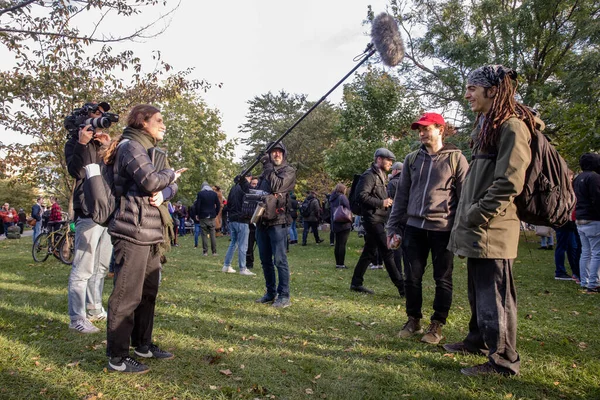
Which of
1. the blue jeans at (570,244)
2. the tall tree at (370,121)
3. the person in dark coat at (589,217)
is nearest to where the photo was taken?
the person in dark coat at (589,217)

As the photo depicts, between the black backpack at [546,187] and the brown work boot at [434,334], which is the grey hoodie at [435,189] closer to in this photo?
the brown work boot at [434,334]

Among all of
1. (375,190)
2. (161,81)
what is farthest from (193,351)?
(161,81)

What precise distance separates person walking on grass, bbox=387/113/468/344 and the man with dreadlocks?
85 cm

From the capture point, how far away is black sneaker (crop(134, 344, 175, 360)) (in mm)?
3785

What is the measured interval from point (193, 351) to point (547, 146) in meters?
3.47

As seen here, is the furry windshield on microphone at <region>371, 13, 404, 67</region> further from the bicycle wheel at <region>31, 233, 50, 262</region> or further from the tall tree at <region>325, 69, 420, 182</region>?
the tall tree at <region>325, 69, 420, 182</region>

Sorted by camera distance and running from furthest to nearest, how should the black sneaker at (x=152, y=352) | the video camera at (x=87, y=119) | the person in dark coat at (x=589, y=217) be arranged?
the person in dark coat at (x=589, y=217) → the video camera at (x=87, y=119) → the black sneaker at (x=152, y=352)

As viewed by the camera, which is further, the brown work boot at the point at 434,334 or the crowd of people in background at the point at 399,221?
the brown work boot at the point at 434,334

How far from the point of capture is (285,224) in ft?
20.1

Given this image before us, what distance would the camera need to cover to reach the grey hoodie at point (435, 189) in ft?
14.4

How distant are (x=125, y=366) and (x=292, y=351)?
1.49 meters

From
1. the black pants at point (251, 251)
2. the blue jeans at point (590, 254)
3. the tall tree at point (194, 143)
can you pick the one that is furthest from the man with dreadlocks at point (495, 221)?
the tall tree at point (194, 143)

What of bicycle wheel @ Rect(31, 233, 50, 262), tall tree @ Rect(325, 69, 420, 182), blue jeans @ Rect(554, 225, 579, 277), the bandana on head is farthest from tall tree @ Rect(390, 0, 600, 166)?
bicycle wheel @ Rect(31, 233, 50, 262)

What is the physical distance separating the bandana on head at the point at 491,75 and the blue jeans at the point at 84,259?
4.07m
